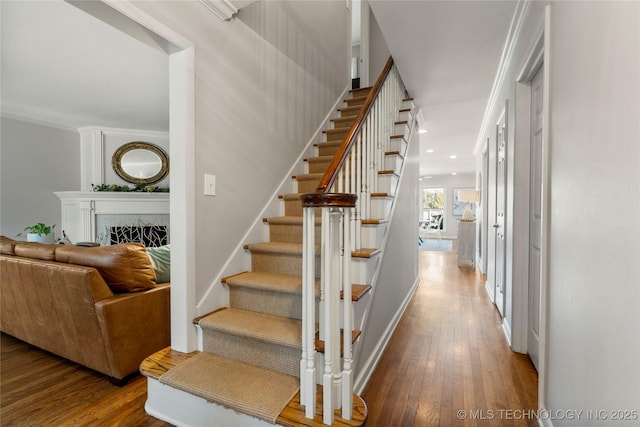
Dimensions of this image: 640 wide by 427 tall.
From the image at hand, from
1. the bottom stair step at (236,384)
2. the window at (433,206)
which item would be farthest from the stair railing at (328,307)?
the window at (433,206)

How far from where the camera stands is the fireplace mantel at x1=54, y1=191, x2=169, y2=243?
4797 mm

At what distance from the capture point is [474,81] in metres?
3.18

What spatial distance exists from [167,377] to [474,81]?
3.77m

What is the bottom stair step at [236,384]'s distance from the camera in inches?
51.4

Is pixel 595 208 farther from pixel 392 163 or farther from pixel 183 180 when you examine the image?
pixel 183 180

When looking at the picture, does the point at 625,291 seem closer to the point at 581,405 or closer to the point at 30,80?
the point at 581,405

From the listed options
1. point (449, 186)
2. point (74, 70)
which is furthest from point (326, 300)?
point (449, 186)

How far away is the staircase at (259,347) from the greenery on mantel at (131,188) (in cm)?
400

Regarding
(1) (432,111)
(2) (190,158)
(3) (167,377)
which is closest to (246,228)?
(2) (190,158)

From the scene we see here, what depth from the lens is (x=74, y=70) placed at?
3.23 metres

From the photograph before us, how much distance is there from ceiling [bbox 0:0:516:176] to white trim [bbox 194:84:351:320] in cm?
127

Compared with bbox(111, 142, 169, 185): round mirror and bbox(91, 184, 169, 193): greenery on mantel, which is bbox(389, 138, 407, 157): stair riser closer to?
bbox(91, 184, 169, 193): greenery on mantel

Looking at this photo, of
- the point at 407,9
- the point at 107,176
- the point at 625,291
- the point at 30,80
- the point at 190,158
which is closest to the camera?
the point at 625,291

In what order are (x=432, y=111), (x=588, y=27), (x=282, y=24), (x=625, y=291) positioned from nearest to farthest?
(x=625, y=291) → (x=588, y=27) → (x=282, y=24) → (x=432, y=111)
